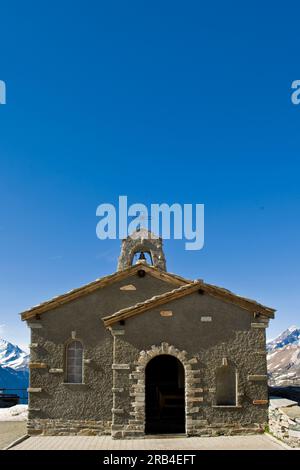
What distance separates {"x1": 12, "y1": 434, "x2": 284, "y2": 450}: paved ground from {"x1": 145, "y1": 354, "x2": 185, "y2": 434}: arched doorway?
1415mm

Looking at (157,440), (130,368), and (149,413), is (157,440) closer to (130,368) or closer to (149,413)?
(130,368)

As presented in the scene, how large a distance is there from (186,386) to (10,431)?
7.75 metres

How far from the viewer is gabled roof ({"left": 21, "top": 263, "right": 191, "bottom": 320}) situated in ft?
65.6

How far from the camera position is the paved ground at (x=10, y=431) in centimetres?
1786

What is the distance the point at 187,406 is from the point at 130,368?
2383mm

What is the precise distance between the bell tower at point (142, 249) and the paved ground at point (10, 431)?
7964 mm

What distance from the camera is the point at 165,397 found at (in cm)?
2022

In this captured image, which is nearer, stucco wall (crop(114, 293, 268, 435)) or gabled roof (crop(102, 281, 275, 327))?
stucco wall (crop(114, 293, 268, 435))

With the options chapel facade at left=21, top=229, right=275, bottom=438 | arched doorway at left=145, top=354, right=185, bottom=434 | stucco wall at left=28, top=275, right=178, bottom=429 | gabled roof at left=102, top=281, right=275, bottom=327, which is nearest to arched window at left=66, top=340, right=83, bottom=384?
chapel facade at left=21, top=229, right=275, bottom=438

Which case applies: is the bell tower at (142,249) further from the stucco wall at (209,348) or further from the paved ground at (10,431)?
the paved ground at (10,431)

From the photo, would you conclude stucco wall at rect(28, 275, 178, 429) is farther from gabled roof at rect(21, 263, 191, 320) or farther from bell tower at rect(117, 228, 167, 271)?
bell tower at rect(117, 228, 167, 271)

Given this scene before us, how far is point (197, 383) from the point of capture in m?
18.0

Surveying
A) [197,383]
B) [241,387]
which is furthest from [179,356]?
[241,387]

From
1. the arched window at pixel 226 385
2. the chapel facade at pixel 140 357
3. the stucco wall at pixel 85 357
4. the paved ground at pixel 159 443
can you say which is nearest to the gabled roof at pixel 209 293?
the chapel facade at pixel 140 357
